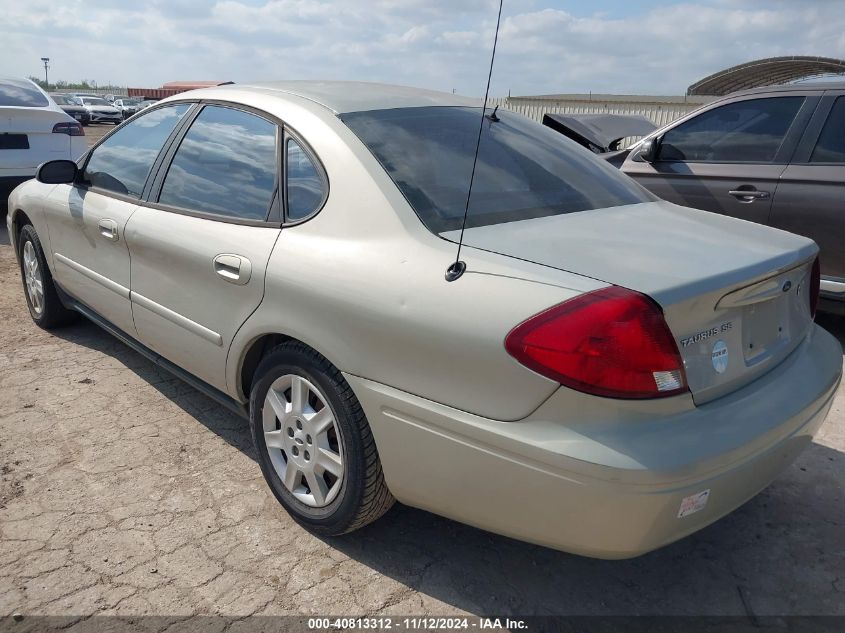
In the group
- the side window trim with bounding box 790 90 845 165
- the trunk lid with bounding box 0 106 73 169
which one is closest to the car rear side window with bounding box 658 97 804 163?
the side window trim with bounding box 790 90 845 165

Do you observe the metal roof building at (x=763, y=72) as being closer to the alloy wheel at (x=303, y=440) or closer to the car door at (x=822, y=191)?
the car door at (x=822, y=191)

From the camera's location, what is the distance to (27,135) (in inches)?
296

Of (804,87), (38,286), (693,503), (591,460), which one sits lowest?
(38,286)

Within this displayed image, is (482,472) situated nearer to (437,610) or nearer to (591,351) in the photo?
(591,351)

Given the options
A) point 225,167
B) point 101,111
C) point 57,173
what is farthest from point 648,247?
point 101,111

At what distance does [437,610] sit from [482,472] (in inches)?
23.7

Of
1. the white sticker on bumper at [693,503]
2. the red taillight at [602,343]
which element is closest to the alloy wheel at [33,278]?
the red taillight at [602,343]

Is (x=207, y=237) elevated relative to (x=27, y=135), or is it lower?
elevated

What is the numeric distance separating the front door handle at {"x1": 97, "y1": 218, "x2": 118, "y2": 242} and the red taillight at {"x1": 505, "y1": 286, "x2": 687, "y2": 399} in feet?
7.90

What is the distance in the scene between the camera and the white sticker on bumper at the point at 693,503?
6.07 ft

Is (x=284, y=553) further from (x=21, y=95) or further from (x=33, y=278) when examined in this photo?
(x=21, y=95)

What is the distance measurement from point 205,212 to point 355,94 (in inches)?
30.9

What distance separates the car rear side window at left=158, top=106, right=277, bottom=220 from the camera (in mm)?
2742

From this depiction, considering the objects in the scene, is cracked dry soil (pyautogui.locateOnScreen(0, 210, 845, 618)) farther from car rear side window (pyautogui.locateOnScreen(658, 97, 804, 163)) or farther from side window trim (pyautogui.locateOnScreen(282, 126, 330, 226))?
car rear side window (pyautogui.locateOnScreen(658, 97, 804, 163))
